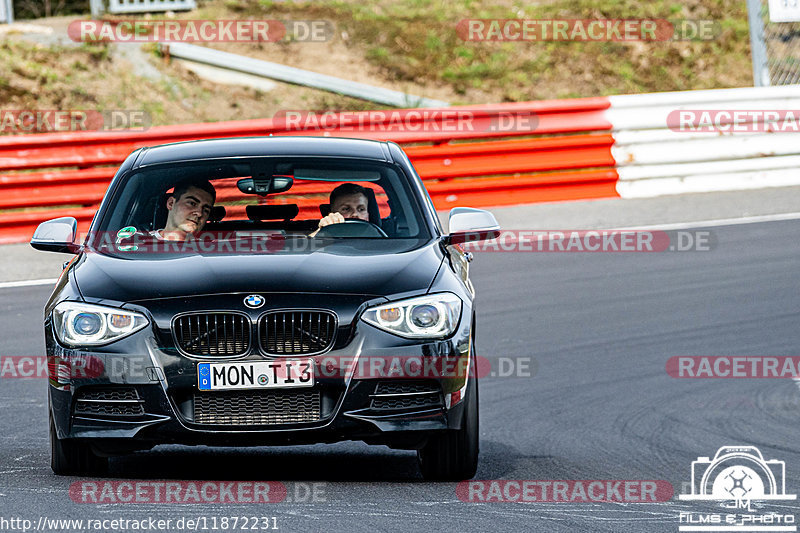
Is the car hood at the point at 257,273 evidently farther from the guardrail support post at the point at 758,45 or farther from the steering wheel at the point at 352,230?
the guardrail support post at the point at 758,45

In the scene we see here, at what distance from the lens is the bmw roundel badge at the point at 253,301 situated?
18.6 ft

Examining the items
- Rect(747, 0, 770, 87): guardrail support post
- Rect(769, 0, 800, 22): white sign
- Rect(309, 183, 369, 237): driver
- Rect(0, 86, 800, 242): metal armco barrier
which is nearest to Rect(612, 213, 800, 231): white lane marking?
Rect(0, 86, 800, 242): metal armco barrier

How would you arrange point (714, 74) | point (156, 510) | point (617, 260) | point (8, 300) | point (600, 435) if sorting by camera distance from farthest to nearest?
point (714, 74)
point (617, 260)
point (8, 300)
point (600, 435)
point (156, 510)

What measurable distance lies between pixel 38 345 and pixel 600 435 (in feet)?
13.9

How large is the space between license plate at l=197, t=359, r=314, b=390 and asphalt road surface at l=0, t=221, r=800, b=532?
468 mm

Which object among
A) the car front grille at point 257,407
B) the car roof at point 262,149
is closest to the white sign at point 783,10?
the car roof at point 262,149

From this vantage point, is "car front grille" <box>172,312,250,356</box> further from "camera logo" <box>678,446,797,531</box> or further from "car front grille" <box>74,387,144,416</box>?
"camera logo" <box>678,446,797,531</box>

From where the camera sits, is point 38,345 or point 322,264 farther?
point 38,345

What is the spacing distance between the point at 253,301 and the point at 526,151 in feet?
30.7

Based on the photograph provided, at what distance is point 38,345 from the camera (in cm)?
995

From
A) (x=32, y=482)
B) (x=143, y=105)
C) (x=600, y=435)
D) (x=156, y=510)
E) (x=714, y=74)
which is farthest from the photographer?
(x=714, y=74)

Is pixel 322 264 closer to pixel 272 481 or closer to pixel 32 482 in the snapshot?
pixel 272 481

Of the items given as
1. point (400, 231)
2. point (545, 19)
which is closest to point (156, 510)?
point (400, 231)

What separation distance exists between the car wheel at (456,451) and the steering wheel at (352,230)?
3.41ft
